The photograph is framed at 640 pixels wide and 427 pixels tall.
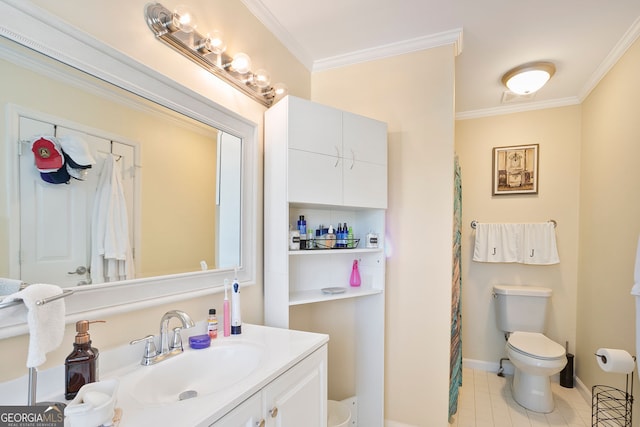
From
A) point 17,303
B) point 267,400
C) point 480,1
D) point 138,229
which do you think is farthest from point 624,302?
point 17,303

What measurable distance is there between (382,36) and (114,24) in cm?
146

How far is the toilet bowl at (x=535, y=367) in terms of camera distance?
2148mm

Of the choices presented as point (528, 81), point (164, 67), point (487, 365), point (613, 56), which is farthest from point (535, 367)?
point (164, 67)

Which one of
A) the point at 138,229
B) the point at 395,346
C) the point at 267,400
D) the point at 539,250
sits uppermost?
the point at 138,229

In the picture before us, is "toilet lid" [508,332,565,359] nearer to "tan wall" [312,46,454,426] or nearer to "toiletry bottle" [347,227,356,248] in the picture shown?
"tan wall" [312,46,454,426]

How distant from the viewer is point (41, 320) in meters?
0.64

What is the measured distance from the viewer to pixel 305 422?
1177 millimetres

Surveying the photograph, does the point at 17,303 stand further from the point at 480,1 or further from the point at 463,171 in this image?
the point at 463,171

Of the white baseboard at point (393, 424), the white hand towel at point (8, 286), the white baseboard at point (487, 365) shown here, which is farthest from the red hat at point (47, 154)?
the white baseboard at point (487, 365)

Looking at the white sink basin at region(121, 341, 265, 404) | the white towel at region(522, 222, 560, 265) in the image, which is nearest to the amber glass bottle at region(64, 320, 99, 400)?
the white sink basin at region(121, 341, 265, 404)

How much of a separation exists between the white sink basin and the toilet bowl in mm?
2026

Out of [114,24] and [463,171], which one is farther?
[463,171]

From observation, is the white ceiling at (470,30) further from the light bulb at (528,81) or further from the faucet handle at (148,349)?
the faucet handle at (148,349)

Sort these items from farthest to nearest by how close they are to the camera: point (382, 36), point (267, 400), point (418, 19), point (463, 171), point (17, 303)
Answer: point (463, 171) → point (382, 36) → point (418, 19) → point (267, 400) → point (17, 303)
